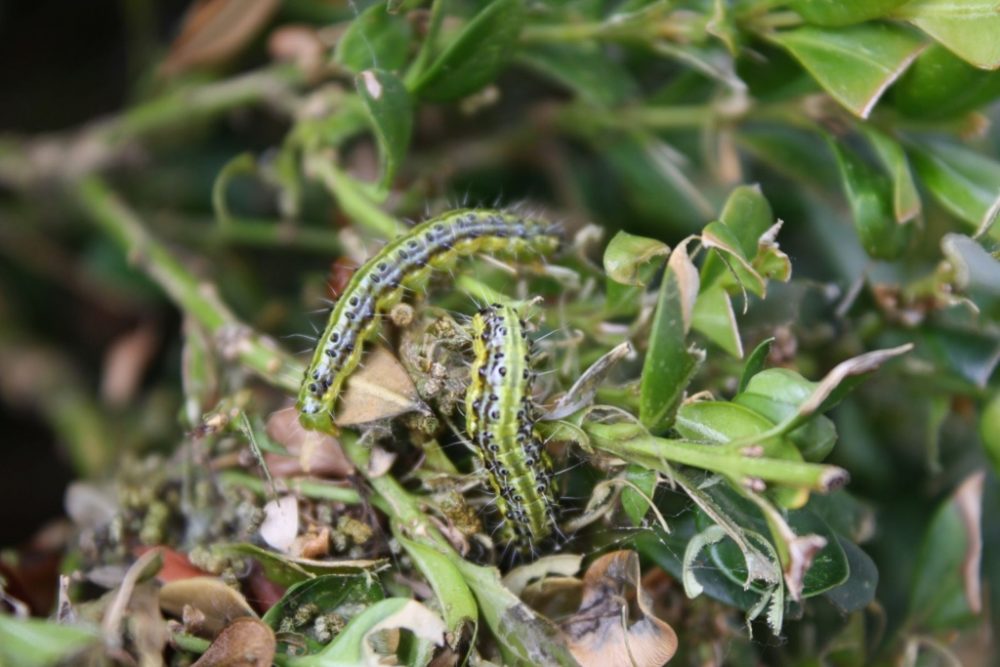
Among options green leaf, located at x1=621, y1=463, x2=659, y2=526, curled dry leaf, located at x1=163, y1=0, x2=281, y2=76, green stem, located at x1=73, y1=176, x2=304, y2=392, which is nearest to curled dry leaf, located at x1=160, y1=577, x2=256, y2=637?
green stem, located at x1=73, y1=176, x2=304, y2=392

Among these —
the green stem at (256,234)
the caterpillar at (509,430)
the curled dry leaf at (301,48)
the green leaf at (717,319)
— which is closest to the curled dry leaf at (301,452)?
the caterpillar at (509,430)

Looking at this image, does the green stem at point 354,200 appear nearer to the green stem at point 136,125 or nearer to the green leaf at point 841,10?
the green stem at point 136,125

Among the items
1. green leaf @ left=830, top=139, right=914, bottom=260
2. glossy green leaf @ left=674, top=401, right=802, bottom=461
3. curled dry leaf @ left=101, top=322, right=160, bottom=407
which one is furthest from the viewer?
curled dry leaf @ left=101, top=322, right=160, bottom=407

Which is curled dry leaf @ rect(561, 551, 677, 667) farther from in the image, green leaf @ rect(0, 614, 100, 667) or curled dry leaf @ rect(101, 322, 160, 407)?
curled dry leaf @ rect(101, 322, 160, 407)

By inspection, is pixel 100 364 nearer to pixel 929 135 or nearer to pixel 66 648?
pixel 66 648

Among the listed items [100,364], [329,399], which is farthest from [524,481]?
[100,364]

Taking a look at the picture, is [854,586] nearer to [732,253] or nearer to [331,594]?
[732,253]

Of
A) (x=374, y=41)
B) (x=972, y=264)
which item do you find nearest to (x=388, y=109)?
(x=374, y=41)
